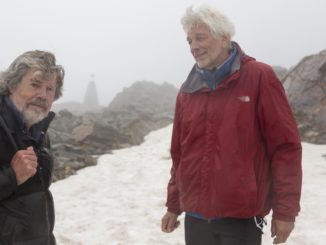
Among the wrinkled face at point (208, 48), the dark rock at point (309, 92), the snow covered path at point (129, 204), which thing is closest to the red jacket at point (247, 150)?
the wrinkled face at point (208, 48)

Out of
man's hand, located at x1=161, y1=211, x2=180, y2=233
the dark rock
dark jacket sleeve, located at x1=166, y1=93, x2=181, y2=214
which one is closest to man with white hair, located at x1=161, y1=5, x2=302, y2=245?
dark jacket sleeve, located at x1=166, y1=93, x2=181, y2=214

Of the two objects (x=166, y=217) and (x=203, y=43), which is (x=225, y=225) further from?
(x=203, y=43)

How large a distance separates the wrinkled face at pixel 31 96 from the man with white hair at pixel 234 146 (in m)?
1.30

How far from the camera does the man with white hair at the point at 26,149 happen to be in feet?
8.95

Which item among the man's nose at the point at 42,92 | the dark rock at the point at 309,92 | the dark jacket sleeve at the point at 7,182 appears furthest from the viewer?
the dark rock at the point at 309,92

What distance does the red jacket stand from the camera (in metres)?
2.86

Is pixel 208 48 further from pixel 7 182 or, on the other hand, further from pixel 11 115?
pixel 7 182

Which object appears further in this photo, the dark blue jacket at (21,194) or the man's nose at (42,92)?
the man's nose at (42,92)

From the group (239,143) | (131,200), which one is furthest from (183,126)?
(131,200)

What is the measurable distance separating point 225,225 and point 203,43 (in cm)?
155

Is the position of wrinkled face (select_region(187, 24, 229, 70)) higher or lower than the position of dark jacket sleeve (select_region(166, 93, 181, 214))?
higher

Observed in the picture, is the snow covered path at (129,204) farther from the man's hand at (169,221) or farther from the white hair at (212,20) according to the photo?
the white hair at (212,20)

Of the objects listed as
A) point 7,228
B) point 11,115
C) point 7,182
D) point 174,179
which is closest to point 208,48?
point 174,179

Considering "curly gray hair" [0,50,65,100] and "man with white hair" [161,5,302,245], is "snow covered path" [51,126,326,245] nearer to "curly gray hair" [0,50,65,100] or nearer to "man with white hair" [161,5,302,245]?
"man with white hair" [161,5,302,245]
